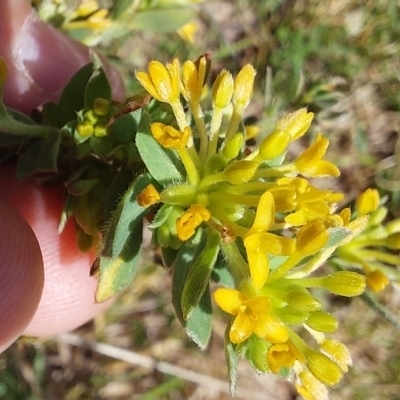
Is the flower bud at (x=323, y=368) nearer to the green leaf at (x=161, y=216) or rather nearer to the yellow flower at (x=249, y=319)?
the yellow flower at (x=249, y=319)

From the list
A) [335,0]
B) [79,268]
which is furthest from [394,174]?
[79,268]

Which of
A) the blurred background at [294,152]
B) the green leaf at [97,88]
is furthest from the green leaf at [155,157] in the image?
the blurred background at [294,152]

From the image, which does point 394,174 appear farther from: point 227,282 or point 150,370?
point 227,282

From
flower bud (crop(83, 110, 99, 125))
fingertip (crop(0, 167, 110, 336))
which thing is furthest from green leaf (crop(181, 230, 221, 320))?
fingertip (crop(0, 167, 110, 336))

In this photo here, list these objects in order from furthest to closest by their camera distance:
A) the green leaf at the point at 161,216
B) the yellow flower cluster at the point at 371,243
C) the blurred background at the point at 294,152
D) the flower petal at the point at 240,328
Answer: the blurred background at the point at 294,152 < the yellow flower cluster at the point at 371,243 < the green leaf at the point at 161,216 < the flower petal at the point at 240,328

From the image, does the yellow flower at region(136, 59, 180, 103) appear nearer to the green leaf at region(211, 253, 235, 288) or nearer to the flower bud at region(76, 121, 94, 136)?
the flower bud at region(76, 121, 94, 136)
